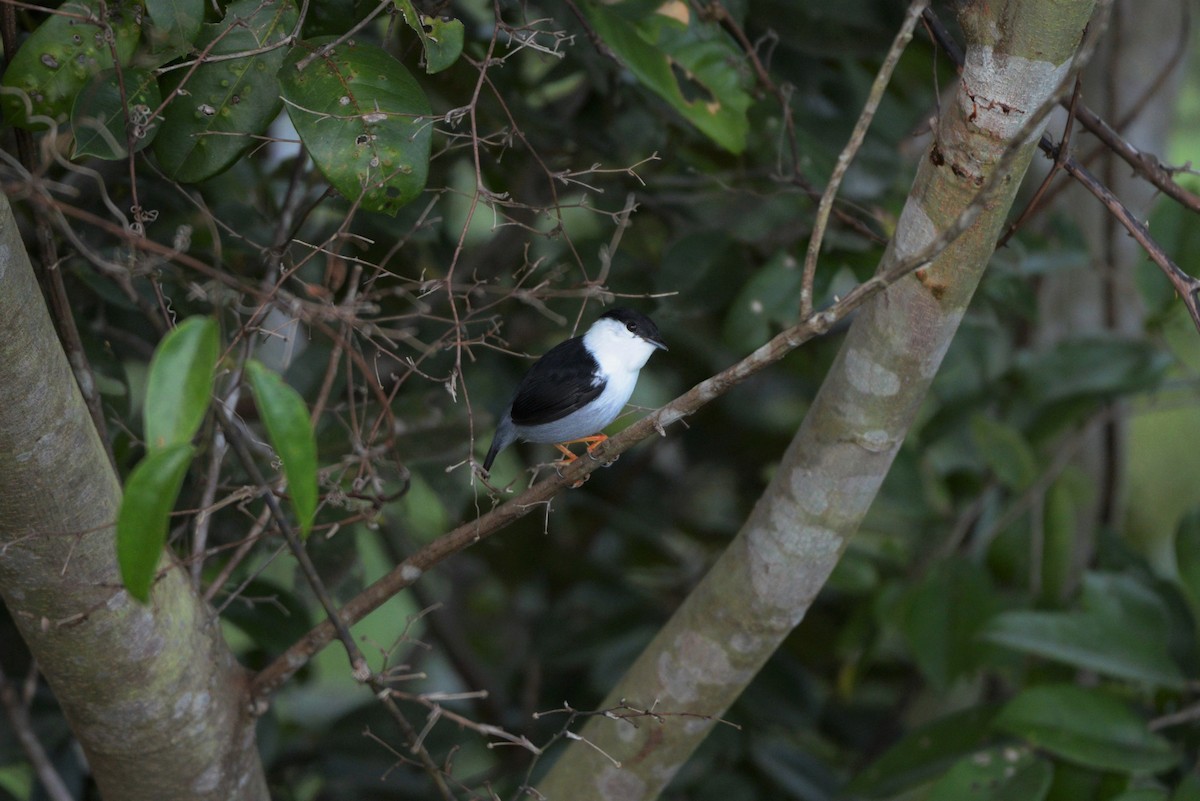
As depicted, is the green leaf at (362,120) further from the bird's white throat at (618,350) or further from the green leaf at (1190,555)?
the green leaf at (1190,555)

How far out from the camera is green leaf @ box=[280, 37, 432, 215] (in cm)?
157

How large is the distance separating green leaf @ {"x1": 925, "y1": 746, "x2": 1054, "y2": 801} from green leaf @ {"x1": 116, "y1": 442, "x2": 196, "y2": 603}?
6.03 ft

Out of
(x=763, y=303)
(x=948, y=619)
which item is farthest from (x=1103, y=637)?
(x=763, y=303)

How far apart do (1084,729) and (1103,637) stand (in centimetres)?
22

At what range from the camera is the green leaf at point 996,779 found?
2268 millimetres

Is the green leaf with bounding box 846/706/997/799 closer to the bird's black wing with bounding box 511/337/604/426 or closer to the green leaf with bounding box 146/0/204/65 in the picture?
the bird's black wing with bounding box 511/337/604/426

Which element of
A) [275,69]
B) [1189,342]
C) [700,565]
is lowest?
[700,565]

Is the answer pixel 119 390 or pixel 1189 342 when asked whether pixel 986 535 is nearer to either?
pixel 1189 342

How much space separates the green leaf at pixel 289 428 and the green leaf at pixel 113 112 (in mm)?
728

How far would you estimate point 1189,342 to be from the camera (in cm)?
269

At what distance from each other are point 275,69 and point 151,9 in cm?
22

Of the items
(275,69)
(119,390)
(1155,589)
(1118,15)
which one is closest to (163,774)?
(119,390)

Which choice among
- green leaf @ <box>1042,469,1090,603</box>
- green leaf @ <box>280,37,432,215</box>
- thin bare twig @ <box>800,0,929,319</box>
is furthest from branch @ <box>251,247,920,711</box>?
green leaf @ <box>1042,469,1090,603</box>

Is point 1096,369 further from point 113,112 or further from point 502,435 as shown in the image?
point 113,112
